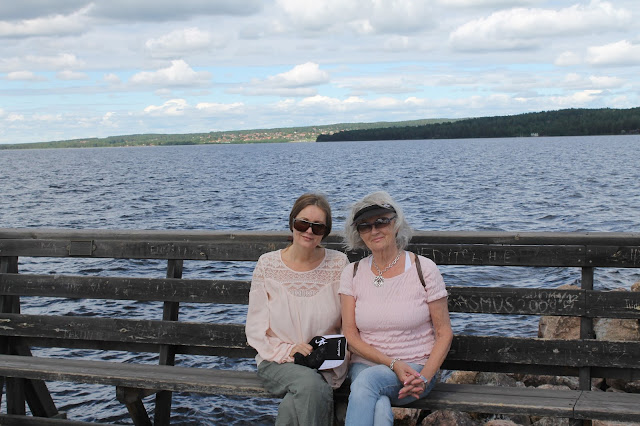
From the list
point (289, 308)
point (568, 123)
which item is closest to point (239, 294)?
point (289, 308)

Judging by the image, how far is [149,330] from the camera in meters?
4.96

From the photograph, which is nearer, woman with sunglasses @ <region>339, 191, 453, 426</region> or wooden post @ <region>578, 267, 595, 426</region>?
woman with sunglasses @ <region>339, 191, 453, 426</region>

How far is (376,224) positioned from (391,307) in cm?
49

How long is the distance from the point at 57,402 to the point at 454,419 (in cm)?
502

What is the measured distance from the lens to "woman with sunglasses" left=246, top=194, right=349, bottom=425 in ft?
13.8

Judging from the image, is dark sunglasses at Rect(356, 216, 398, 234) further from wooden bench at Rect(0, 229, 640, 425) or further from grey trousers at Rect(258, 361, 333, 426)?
grey trousers at Rect(258, 361, 333, 426)

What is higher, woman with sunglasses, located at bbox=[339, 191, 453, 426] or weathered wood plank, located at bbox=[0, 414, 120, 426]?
woman with sunglasses, located at bbox=[339, 191, 453, 426]

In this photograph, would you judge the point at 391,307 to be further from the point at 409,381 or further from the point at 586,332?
the point at 586,332

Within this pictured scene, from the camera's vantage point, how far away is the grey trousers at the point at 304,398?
→ 3.93 m

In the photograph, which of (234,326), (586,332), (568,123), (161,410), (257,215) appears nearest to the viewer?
(586,332)

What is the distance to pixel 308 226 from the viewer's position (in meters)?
4.20

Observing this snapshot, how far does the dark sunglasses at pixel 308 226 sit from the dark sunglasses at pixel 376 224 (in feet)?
0.73

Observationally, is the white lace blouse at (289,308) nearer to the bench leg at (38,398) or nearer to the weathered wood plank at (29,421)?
the weathered wood plank at (29,421)

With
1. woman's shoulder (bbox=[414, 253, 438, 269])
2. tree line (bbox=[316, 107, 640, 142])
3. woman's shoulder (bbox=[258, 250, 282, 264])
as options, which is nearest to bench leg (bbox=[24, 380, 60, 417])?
woman's shoulder (bbox=[258, 250, 282, 264])
